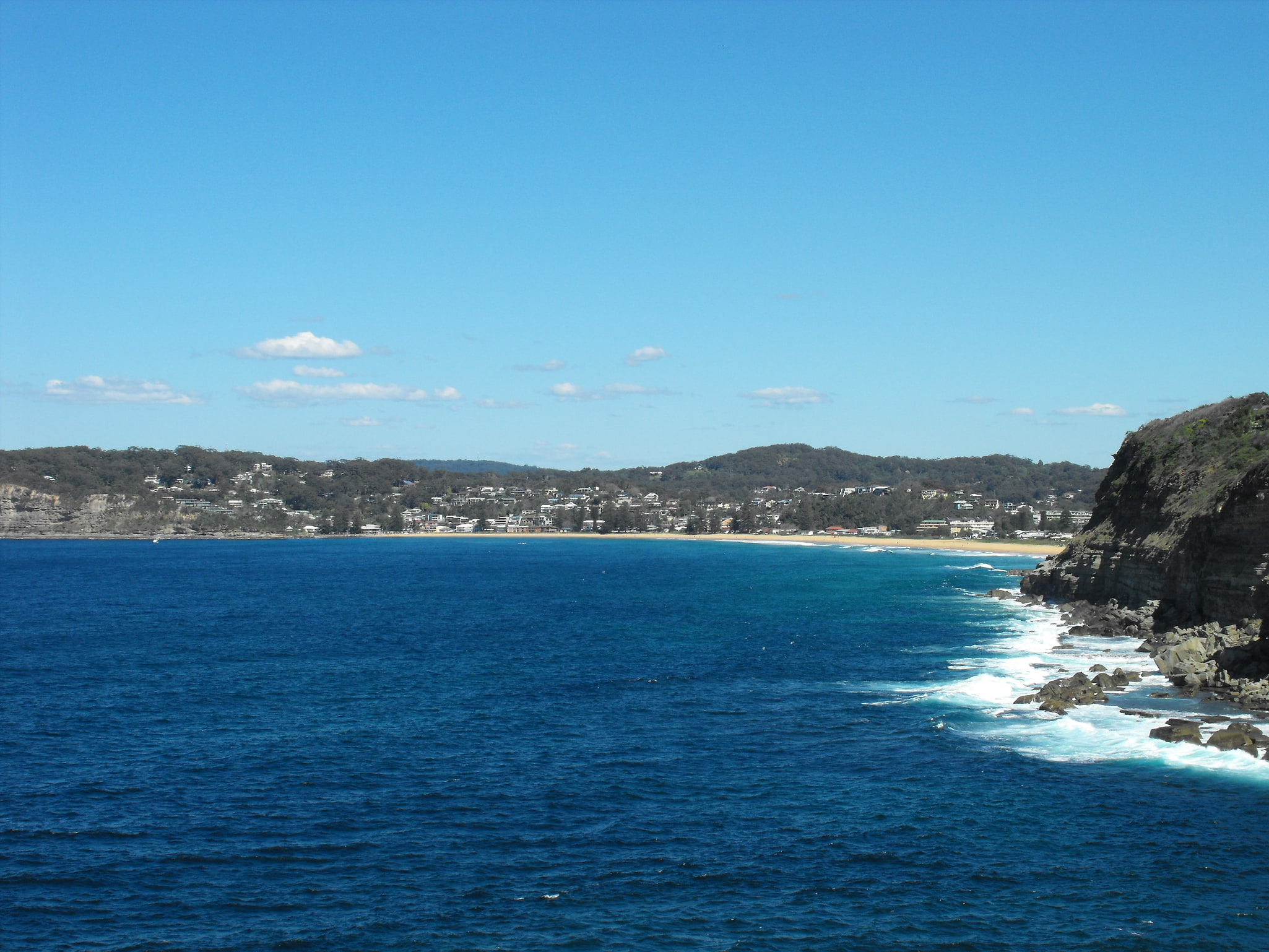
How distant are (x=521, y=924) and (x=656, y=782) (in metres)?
11.2

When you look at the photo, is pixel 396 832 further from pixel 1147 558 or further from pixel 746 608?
pixel 746 608

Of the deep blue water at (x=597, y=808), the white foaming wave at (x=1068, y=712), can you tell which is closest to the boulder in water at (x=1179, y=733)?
the white foaming wave at (x=1068, y=712)

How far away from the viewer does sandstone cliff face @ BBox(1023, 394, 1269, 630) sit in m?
48.8

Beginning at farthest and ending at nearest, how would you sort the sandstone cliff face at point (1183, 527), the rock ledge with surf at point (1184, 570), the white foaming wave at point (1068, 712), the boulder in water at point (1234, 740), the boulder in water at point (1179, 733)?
1. the sandstone cliff face at point (1183, 527)
2. the rock ledge with surf at point (1184, 570)
3. the boulder in water at point (1179, 733)
4. the white foaming wave at point (1068, 712)
5. the boulder in water at point (1234, 740)

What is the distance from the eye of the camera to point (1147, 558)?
6481 cm

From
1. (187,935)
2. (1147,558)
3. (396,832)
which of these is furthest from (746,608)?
(187,935)

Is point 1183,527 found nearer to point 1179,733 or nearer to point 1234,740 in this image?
point 1179,733

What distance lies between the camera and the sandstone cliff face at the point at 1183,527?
160ft

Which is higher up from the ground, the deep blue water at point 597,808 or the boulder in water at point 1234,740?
the boulder in water at point 1234,740

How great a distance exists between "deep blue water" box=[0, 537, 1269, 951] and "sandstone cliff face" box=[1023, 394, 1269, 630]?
32.9 ft

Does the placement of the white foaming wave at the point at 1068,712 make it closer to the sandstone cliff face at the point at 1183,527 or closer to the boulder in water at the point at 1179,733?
the boulder in water at the point at 1179,733

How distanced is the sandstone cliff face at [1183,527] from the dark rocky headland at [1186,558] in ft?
0.31

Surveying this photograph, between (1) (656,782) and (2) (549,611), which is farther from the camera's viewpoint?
(2) (549,611)

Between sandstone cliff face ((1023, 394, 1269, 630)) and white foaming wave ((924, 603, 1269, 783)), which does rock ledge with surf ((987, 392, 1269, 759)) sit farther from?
white foaming wave ((924, 603, 1269, 783))
